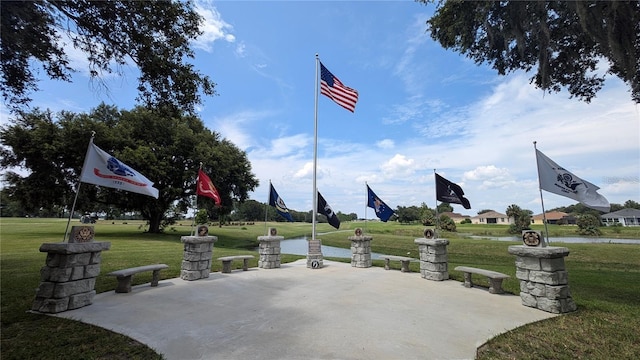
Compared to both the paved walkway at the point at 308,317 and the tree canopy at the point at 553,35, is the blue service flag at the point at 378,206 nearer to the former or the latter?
the paved walkway at the point at 308,317

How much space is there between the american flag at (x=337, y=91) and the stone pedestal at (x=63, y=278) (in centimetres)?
919

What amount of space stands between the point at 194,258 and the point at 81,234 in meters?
3.00

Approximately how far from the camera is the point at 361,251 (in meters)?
11.0

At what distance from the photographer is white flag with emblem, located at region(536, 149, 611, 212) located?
6.14m

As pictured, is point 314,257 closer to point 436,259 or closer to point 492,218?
point 436,259

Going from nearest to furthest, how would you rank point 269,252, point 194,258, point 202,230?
point 194,258 < point 202,230 < point 269,252

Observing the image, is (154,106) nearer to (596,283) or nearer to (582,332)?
(582,332)

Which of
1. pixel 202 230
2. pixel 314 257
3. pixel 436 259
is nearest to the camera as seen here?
pixel 436 259

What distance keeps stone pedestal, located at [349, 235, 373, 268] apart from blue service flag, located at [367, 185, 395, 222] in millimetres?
1257

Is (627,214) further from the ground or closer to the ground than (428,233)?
further from the ground

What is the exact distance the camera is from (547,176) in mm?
6703

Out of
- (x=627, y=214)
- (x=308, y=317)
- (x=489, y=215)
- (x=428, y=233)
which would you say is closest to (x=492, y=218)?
(x=489, y=215)

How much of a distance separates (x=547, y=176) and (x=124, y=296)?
10065 mm

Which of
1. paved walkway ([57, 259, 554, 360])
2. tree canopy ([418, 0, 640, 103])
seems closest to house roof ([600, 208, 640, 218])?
tree canopy ([418, 0, 640, 103])
